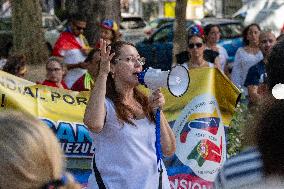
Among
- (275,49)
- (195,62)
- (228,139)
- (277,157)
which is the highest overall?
(275,49)

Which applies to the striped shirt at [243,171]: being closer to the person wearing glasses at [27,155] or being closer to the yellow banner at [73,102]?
the person wearing glasses at [27,155]

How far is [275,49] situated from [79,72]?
Result: 651cm

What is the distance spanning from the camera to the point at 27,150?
6.64 ft

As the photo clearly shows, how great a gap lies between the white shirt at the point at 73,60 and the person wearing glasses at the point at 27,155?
6395 millimetres

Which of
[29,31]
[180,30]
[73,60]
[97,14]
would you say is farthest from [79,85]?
[29,31]

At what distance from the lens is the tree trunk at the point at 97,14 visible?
1178 centimetres

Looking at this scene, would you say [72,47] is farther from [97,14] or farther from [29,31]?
[29,31]

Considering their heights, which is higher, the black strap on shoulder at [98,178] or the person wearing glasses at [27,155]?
the person wearing glasses at [27,155]

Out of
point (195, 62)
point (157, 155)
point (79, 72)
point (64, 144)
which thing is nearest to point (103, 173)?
point (157, 155)

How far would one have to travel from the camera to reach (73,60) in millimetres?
Result: 9180

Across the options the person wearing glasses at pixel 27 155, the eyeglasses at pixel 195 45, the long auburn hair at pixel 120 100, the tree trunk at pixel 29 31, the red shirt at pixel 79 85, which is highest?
the person wearing glasses at pixel 27 155

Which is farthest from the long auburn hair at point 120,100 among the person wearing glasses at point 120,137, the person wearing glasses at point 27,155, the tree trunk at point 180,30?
the tree trunk at point 180,30

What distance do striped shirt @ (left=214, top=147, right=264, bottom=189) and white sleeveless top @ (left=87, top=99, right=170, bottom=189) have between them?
2151mm

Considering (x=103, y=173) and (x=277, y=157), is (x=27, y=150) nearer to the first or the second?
(x=277, y=157)
